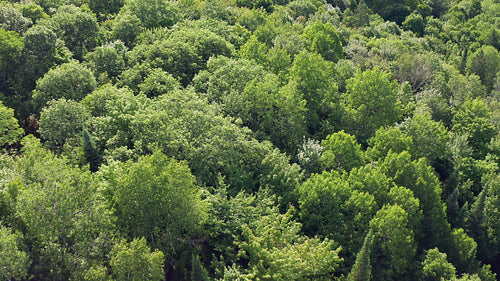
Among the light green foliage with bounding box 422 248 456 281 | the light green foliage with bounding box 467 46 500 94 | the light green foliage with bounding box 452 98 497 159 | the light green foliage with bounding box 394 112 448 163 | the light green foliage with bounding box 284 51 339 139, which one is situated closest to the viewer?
the light green foliage with bounding box 422 248 456 281

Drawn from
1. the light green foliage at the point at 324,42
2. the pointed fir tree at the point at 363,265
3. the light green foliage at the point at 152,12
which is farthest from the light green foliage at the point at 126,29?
the pointed fir tree at the point at 363,265

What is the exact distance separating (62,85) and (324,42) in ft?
172

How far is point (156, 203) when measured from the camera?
36.4 metres

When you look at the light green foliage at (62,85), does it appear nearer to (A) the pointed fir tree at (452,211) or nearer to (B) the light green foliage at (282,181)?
(B) the light green foliage at (282,181)

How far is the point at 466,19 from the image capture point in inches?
6127

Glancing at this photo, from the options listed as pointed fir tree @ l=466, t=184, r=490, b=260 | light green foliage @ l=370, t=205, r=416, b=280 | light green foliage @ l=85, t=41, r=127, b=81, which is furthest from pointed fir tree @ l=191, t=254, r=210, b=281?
pointed fir tree @ l=466, t=184, r=490, b=260

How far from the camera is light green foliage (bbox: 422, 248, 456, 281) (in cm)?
4366

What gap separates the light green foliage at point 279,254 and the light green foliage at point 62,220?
12120 mm

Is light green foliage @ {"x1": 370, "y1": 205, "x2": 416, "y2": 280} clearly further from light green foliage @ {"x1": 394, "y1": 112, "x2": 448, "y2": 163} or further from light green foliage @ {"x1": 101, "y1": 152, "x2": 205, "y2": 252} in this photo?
light green foliage @ {"x1": 101, "y1": 152, "x2": 205, "y2": 252}

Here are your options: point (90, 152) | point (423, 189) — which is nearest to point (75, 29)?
point (90, 152)

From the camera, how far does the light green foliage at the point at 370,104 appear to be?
203 ft

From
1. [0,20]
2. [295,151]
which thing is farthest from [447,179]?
[0,20]

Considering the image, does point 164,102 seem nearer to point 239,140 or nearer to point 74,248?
point 239,140

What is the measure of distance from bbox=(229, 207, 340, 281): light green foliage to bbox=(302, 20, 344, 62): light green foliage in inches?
2043
